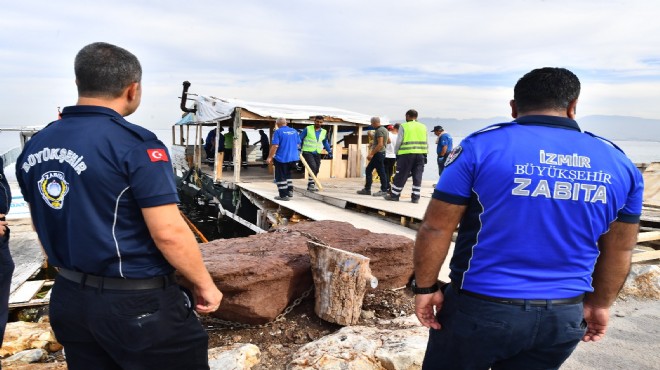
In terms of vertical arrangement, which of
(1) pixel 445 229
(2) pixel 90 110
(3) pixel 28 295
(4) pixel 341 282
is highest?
(2) pixel 90 110

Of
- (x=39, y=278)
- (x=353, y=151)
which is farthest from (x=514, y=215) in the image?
(x=353, y=151)

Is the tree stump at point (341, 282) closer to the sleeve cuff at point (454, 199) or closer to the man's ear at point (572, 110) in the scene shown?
the sleeve cuff at point (454, 199)

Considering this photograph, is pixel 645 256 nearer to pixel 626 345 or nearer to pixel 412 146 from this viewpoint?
pixel 626 345

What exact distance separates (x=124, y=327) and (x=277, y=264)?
7.40 ft

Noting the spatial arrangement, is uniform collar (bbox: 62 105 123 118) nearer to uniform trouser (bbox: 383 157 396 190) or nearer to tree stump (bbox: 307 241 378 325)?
tree stump (bbox: 307 241 378 325)

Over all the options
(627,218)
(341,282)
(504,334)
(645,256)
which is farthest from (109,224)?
(645,256)

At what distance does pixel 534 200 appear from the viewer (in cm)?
157

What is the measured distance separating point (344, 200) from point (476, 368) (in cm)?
749

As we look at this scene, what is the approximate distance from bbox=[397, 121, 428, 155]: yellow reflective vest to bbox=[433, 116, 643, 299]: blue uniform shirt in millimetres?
6739

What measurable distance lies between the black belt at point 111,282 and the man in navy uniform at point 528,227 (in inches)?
40.9

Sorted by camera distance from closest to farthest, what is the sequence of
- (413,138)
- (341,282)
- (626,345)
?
(341,282), (626,345), (413,138)

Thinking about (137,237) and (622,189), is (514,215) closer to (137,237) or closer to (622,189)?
(622,189)

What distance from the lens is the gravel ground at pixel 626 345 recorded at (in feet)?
11.3

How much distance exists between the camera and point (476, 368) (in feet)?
5.58
